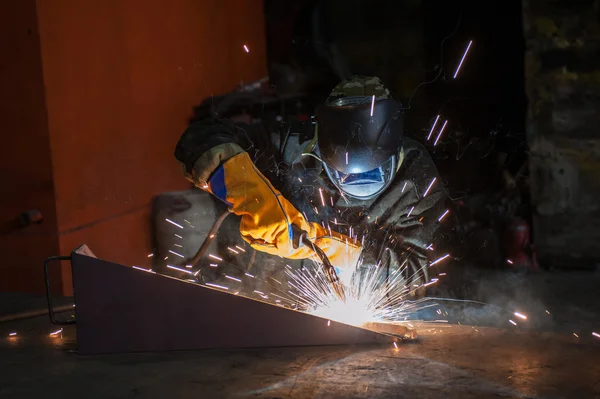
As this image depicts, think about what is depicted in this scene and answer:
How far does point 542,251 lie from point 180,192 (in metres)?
2.29

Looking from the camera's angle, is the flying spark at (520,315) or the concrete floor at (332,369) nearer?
the concrete floor at (332,369)

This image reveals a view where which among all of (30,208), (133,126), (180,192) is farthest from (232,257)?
(30,208)

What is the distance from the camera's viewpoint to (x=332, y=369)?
6.09 feet

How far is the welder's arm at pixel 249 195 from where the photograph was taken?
2598 mm

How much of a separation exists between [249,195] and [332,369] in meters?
0.96

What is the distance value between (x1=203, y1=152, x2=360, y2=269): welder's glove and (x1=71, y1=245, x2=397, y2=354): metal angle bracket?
1.92 ft

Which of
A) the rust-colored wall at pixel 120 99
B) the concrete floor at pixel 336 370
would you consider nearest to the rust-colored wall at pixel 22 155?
the rust-colored wall at pixel 120 99

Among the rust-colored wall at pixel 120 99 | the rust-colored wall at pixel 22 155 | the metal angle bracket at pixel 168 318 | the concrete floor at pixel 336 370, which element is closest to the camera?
the concrete floor at pixel 336 370

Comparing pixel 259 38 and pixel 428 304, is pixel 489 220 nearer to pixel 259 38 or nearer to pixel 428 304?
pixel 428 304

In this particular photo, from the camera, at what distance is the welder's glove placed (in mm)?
2590

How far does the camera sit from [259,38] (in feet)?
17.2

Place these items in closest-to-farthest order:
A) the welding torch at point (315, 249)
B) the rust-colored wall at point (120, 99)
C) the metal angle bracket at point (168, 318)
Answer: the metal angle bracket at point (168, 318)
the welding torch at point (315, 249)
the rust-colored wall at point (120, 99)

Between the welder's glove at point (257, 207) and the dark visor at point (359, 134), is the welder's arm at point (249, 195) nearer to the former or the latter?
the welder's glove at point (257, 207)

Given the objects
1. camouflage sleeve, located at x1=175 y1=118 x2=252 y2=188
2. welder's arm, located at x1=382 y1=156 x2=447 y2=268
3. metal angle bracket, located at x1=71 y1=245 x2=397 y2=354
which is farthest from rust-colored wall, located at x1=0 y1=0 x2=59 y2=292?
welder's arm, located at x1=382 y1=156 x2=447 y2=268
